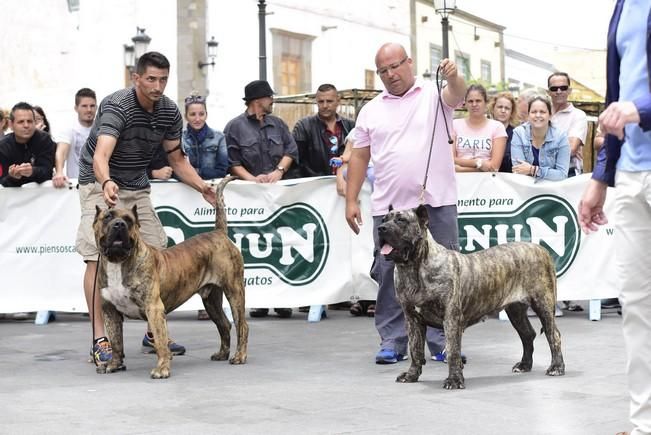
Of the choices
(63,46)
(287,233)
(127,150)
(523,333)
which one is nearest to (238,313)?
(127,150)

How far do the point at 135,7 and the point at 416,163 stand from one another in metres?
23.8

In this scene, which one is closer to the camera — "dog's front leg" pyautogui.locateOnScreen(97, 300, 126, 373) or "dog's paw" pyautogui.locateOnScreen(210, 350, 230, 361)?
"dog's front leg" pyautogui.locateOnScreen(97, 300, 126, 373)

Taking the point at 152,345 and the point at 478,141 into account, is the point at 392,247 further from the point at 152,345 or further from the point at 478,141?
the point at 478,141

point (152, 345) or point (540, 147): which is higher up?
point (540, 147)

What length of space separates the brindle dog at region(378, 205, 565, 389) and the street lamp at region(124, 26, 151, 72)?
67.5ft

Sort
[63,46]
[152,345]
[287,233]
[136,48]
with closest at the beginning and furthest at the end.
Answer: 1. [152,345]
2. [287,233]
3. [136,48]
4. [63,46]

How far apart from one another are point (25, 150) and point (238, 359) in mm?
3898

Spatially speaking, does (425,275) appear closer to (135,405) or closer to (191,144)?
(135,405)

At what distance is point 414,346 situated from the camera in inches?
272

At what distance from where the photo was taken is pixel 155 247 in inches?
301

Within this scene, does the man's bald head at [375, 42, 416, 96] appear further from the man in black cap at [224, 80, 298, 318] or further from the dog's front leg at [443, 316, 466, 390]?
the man in black cap at [224, 80, 298, 318]

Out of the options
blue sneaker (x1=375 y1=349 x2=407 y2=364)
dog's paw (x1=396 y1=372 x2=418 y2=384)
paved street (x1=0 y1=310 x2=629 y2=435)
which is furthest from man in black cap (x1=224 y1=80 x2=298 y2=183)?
dog's paw (x1=396 y1=372 x2=418 y2=384)

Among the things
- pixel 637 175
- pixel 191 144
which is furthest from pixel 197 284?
pixel 637 175

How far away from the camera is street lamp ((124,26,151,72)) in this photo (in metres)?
26.6
